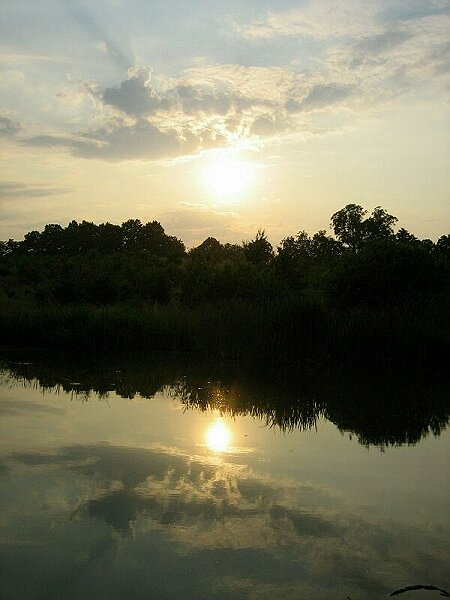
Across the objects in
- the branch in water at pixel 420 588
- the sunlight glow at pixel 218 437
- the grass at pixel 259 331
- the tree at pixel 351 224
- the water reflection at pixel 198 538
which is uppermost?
the tree at pixel 351 224

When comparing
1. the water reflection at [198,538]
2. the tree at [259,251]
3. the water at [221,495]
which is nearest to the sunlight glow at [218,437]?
the water at [221,495]

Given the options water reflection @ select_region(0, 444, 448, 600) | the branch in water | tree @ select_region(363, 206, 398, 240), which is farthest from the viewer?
tree @ select_region(363, 206, 398, 240)

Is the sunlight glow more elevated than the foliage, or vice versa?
the foliage

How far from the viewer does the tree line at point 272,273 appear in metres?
14.2

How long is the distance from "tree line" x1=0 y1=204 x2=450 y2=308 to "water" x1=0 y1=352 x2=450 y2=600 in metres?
5.54

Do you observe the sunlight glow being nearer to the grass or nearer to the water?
the water

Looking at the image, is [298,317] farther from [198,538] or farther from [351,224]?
[351,224]

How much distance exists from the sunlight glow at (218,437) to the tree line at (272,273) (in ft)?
19.5

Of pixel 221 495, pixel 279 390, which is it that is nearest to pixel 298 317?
pixel 279 390

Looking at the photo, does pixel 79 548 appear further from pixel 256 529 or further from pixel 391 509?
pixel 391 509

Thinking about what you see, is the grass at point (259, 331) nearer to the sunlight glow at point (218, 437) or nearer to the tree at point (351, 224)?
the sunlight glow at point (218, 437)

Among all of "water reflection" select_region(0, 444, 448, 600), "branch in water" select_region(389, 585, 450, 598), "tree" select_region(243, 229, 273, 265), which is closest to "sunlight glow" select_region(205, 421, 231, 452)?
"water reflection" select_region(0, 444, 448, 600)

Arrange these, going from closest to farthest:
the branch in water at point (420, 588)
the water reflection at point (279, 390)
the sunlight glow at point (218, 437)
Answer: the branch in water at point (420, 588) → the sunlight glow at point (218, 437) → the water reflection at point (279, 390)

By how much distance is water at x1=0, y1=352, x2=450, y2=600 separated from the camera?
3168 millimetres
